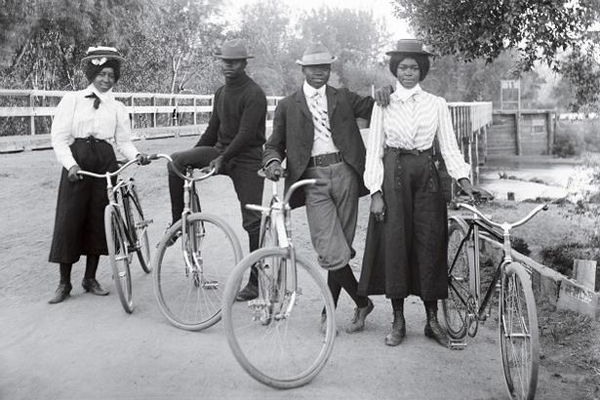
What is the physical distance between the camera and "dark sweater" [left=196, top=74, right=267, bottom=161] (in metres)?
5.66

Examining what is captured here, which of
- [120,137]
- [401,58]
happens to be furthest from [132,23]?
[401,58]

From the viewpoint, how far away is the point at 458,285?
17.1 ft

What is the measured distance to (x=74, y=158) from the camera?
596 centimetres

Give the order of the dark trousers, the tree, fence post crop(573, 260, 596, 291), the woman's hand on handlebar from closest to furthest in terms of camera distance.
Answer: the woman's hand on handlebar
the dark trousers
fence post crop(573, 260, 596, 291)
the tree

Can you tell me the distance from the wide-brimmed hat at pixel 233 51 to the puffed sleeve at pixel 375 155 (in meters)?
1.12

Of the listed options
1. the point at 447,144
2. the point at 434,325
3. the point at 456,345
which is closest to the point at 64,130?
the point at 447,144

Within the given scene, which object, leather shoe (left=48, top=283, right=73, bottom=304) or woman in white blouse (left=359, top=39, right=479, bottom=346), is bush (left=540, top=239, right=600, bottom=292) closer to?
woman in white blouse (left=359, top=39, right=479, bottom=346)

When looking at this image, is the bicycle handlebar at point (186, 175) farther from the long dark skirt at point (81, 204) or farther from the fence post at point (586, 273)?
the fence post at point (586, 273)

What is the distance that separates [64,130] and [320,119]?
1938 mm

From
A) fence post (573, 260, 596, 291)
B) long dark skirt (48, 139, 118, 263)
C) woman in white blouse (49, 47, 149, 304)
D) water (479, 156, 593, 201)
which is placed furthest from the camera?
water (479, 156, 593, 201)

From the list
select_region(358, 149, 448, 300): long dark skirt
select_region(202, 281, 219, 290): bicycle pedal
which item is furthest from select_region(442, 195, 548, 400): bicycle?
select_region(202, 281, 219, 290): bicycle pedal

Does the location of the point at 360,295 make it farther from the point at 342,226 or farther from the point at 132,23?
the point at 132,23

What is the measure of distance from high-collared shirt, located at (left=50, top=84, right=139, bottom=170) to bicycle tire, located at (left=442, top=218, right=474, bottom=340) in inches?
93.6

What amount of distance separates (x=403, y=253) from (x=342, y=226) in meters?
0.46
